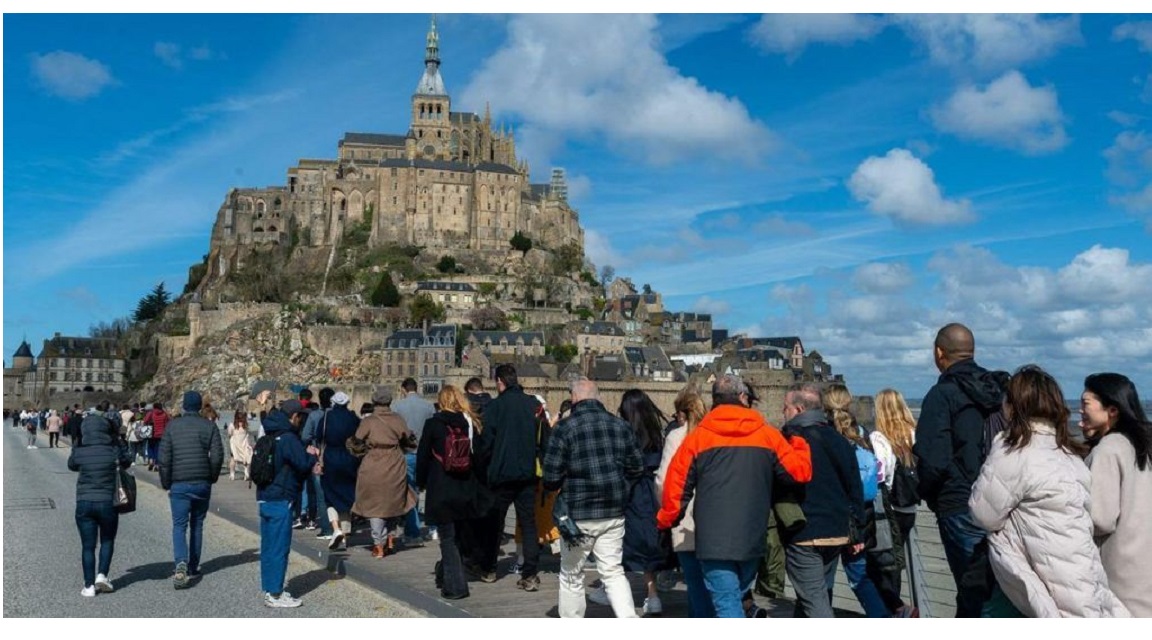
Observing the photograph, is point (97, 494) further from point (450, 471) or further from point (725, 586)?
point (725, 586)

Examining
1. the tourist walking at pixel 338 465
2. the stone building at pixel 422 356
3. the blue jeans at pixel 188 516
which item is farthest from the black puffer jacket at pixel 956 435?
the stone building at pixel 422 356

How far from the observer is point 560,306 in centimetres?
8981

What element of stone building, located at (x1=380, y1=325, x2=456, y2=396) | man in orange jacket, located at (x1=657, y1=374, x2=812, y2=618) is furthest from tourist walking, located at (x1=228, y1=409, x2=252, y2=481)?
stone building, located at (x1=380, y1=325, x2=456, y2=396)

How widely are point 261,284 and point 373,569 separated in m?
90.5

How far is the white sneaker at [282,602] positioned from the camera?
7.81 metres

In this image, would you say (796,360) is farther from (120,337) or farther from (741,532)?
(741,532)

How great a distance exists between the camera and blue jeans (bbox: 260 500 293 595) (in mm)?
7984

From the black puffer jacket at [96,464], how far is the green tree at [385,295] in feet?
258

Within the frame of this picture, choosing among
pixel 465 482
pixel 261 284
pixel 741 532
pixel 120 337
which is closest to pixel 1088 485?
pixel 741 532

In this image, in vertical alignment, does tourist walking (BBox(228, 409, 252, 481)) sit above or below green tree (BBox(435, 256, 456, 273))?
below

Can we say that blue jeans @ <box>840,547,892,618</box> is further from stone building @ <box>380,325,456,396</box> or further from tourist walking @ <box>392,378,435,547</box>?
stone building @ <box>380,325,456,396</box>

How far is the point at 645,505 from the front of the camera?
307 inches

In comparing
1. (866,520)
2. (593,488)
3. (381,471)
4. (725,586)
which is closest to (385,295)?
(381,471)

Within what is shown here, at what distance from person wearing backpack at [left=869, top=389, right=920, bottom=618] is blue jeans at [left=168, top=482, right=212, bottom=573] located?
5756mm
